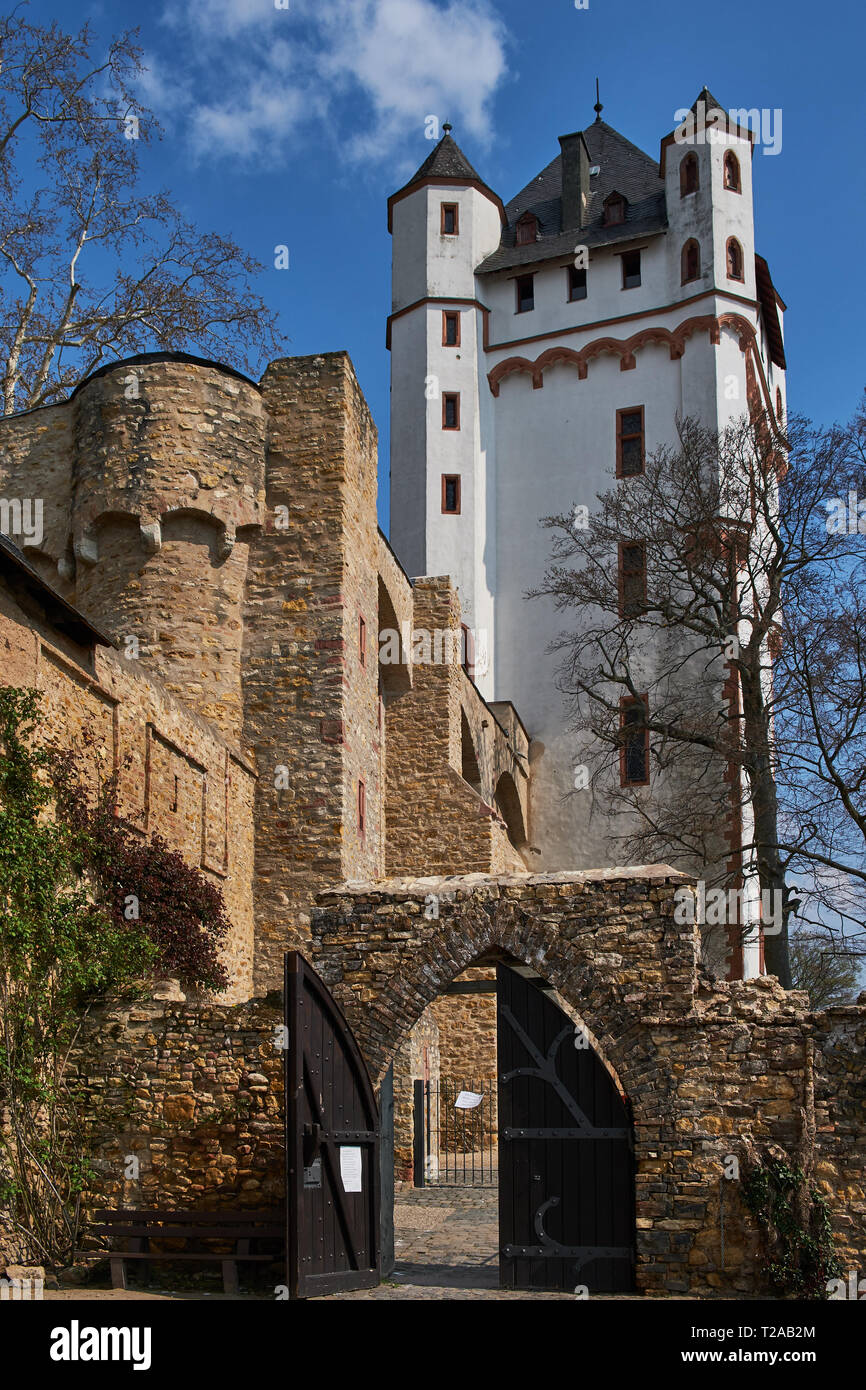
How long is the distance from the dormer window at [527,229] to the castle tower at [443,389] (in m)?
0.76

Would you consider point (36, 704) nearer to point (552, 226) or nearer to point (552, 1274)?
point (552, 1274)

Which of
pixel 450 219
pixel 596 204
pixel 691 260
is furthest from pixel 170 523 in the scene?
pixel 596 204

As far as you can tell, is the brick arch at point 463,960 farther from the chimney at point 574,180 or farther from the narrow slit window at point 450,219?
the chimney at point 574,180

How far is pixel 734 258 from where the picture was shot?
34188 millimetres

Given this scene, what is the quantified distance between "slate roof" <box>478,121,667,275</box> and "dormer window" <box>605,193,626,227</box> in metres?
0.16

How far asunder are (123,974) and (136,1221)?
2.15 metres

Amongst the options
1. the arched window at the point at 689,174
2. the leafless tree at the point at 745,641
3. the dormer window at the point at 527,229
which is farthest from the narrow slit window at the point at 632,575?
the dormer window at the point at 527,229

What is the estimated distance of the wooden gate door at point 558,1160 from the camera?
1123 centimetres

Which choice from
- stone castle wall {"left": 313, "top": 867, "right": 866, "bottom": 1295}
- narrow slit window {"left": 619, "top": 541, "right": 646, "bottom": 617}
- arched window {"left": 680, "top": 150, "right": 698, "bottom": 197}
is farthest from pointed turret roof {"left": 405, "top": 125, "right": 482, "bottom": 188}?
stone castle wall {"left": 313, "top": 867, "right": 866, "bottom": 1295}

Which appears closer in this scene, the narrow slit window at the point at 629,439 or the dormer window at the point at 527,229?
the narrow slit window at the point at 629,439

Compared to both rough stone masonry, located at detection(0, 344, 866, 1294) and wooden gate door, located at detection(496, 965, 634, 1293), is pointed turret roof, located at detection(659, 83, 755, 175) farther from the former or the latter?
wooden gate door, located at detection(496, 965, 634, 1293)

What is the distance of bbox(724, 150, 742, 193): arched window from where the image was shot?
34.5 metres
